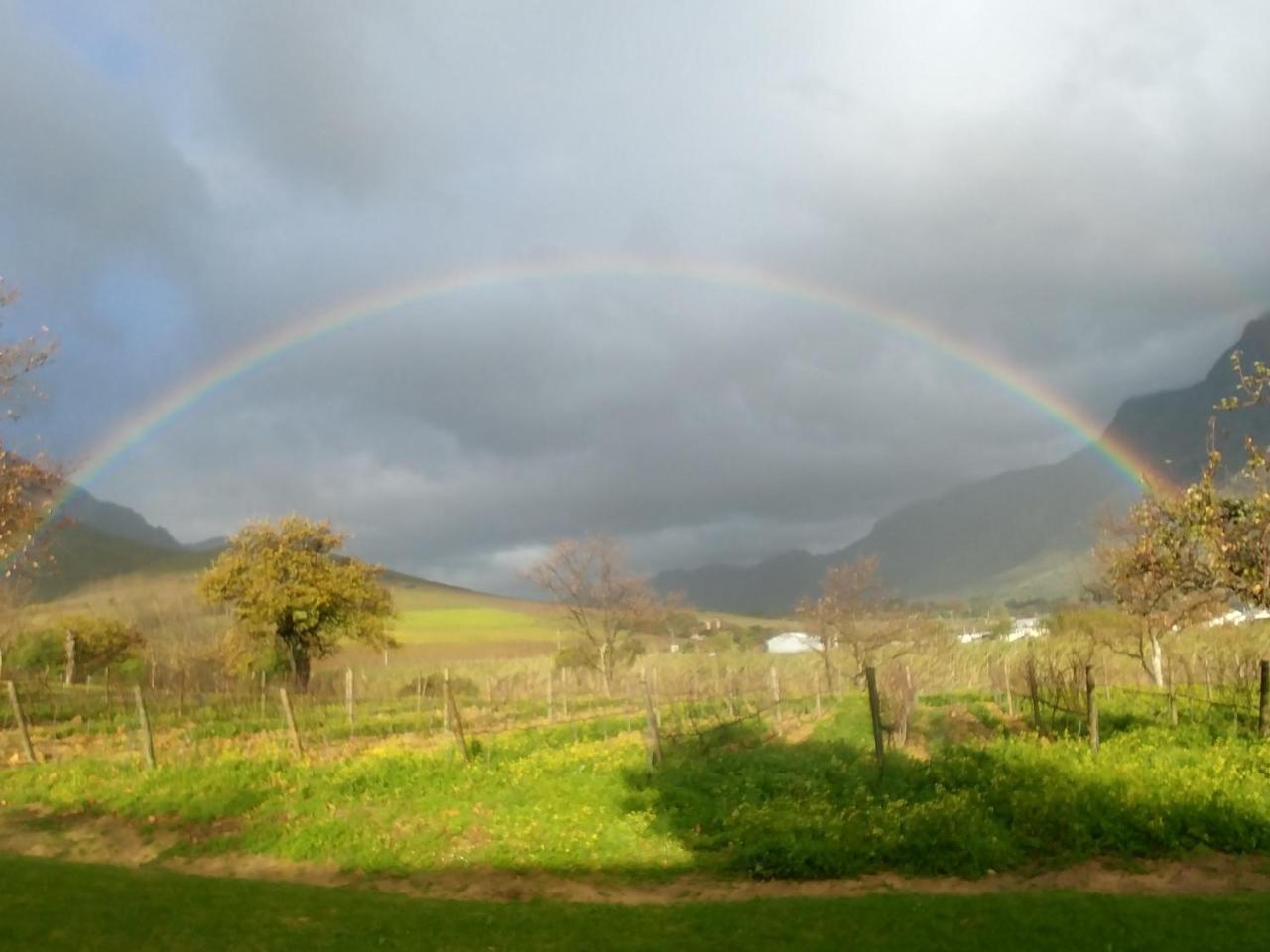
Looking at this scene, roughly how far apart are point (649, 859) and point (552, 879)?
166cm

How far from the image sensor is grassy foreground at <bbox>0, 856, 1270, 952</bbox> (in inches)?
439

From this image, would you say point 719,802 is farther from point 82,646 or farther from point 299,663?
point 82,646

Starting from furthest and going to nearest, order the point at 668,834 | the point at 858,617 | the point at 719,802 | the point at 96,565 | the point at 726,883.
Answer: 1. the point at 96,565
2. the point at 858,617
3. the point at 719,802
4. the point at 668,834
5. the point at 726,883

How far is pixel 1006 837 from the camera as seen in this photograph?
16.1m

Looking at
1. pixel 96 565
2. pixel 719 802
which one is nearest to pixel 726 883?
pixel 719 802

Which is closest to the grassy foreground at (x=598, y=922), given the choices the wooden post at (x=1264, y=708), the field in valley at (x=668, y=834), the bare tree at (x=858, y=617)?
the field in valley at (x=668, y=834)

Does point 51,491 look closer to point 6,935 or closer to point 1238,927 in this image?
point 6,935

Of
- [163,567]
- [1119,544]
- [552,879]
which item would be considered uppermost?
[163,567]

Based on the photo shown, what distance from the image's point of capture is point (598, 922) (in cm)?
1259

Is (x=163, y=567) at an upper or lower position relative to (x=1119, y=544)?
upper

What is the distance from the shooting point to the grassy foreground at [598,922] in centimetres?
1114

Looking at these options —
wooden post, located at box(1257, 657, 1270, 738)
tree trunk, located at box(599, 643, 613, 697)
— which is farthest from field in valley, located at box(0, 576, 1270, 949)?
tree trunk, located at box(599, 643, 613, 697)

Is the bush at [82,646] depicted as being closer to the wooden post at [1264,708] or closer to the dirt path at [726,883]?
the dirt path at [726,883]

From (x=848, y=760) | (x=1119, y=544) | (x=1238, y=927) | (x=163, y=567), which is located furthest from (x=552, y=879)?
(x=163, y=567)
